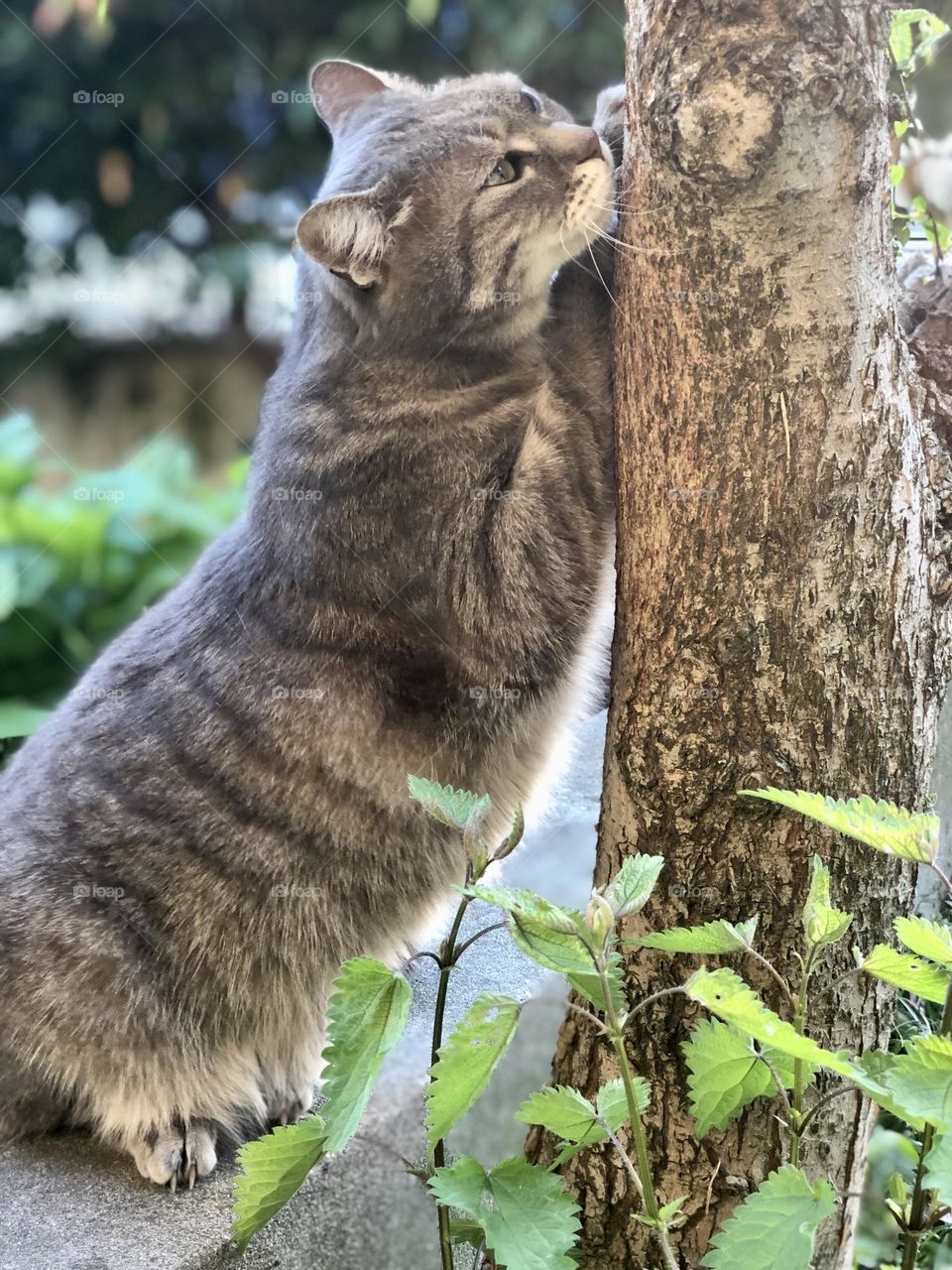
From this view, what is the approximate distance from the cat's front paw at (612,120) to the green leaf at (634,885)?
1.00 metres

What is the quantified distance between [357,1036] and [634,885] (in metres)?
0.29

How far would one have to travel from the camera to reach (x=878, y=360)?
123cm

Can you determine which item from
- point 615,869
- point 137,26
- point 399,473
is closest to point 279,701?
point 399,473

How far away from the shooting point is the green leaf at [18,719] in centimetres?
286

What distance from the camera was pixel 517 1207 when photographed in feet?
3.55

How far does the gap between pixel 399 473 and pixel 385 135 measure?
51 centimetres

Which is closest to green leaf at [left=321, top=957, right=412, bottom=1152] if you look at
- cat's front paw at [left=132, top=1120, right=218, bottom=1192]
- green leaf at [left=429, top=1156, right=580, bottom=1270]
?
green leaf at [left=429, top=1156, right=580, bottom=1270]

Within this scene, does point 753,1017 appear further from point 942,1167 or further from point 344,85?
point 344,85

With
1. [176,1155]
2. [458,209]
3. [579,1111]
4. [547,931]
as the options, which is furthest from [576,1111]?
[458,209]

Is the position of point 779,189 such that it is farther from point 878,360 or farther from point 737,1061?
point 737,1061

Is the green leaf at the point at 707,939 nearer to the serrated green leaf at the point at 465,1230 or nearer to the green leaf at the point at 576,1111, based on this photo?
the green leaf at the point at 576,1111

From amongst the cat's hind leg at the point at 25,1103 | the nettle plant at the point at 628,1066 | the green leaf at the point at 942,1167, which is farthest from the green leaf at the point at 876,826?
the cat's hind leg at the point at 25,1103

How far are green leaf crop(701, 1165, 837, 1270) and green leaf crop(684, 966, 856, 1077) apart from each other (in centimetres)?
14

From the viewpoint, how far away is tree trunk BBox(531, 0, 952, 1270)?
46.8 inches
